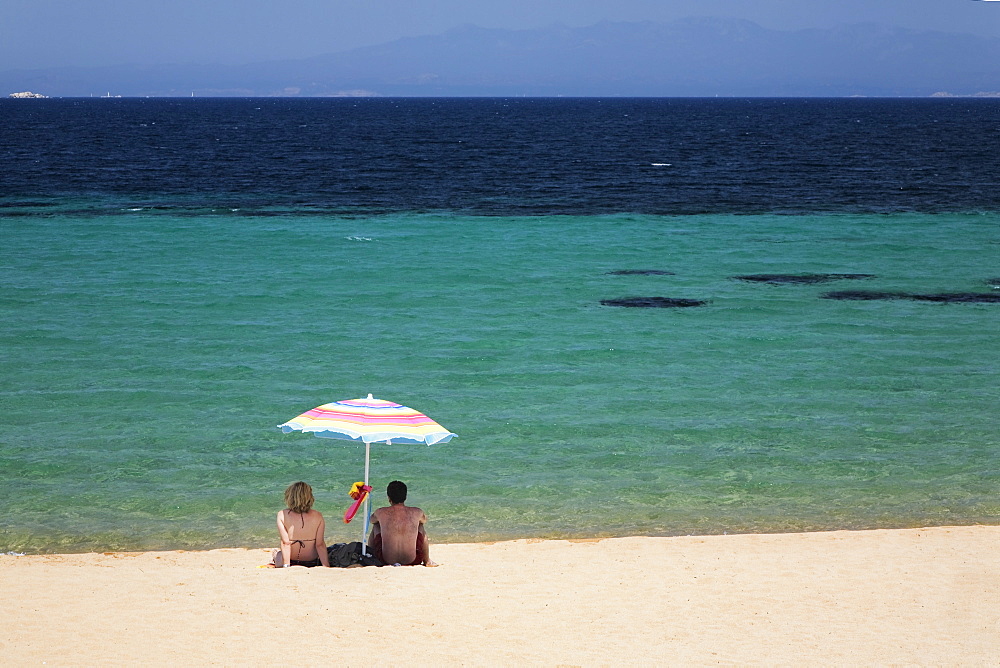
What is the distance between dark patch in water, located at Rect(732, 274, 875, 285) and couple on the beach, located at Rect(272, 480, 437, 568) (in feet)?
65.2

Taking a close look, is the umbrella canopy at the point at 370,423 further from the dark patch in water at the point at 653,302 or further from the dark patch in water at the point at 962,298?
the dark patch in water at the point at 962,298

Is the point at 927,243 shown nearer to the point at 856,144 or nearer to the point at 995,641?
the point at 995,641

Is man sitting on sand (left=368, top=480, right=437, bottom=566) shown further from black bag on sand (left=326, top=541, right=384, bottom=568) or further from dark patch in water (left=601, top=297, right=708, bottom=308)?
dark patch in water (left=601, top=297, right=708, bottom=308)

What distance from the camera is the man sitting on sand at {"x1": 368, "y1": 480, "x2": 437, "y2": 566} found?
396 inches

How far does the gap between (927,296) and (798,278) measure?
3513 millimetres

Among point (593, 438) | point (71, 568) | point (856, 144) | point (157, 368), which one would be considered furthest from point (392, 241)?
point (856, 144)

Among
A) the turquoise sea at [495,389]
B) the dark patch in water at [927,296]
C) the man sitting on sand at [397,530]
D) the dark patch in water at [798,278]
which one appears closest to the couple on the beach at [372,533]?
the man sitting on sand at [397,530]

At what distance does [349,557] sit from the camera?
10.2m

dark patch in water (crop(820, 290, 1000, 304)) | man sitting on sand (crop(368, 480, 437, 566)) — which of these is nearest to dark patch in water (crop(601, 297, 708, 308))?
dark patch in water (crop(820, 290, 1000, 304))

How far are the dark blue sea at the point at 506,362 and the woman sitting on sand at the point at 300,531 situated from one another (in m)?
1.68

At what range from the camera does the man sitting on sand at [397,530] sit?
10047mm

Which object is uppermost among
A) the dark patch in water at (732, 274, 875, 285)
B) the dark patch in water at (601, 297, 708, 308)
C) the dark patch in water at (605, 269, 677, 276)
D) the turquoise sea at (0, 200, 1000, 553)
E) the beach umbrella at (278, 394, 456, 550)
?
the beach umbrella at (278, 394, 456, 550)

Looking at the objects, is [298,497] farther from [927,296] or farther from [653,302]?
A: [927,296]

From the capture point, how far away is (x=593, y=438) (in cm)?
1516
